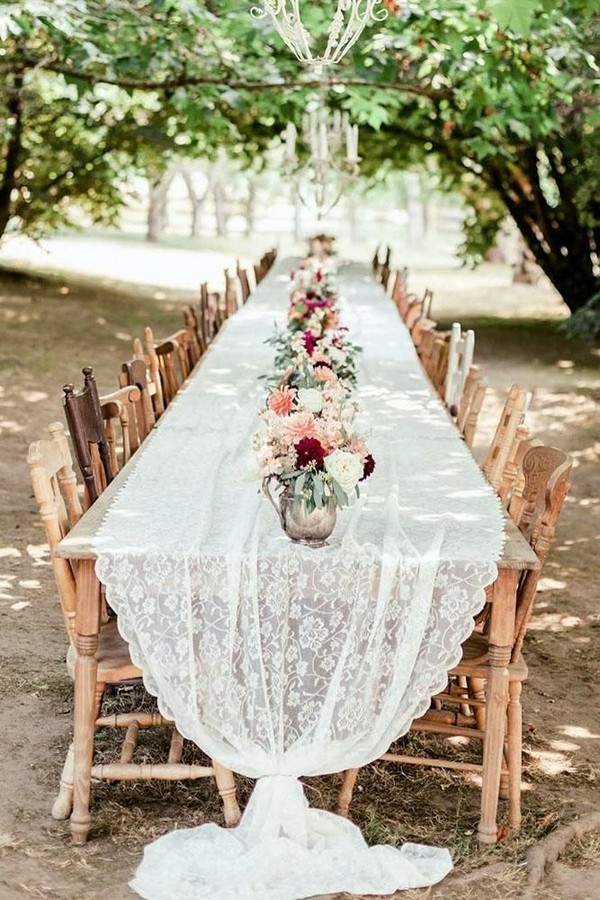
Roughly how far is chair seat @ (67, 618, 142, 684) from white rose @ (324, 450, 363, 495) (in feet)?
2.67

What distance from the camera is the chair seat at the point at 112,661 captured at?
379cm

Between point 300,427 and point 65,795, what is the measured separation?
1334 millimetres

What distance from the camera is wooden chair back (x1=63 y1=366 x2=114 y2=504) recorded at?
4508mm

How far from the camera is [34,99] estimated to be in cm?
1395

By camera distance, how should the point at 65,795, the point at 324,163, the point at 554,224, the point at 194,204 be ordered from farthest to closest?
the point at 194,204
the point at 554,224
the point at 324,163
the point at 65,795

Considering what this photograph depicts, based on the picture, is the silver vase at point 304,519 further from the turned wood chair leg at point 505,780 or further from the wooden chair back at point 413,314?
the wooden chair back at point 413,314

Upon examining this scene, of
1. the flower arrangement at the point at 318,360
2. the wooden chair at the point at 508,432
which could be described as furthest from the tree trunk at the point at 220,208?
the wooden chair at the point at 508,432

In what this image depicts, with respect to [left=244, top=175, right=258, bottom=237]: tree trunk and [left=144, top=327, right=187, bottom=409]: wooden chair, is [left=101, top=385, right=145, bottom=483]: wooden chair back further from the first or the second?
[left=244, top=175, right=258, bottom=237]: tree trunk

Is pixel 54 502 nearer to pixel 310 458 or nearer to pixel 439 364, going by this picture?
pixel 310 458

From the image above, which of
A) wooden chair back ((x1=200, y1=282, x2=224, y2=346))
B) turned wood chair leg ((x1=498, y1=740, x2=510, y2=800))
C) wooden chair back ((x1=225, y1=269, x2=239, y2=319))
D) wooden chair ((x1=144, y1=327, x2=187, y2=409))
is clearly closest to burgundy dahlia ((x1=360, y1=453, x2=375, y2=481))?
turned wood chair leg ((x1=498, y1=740, x2=510, y2=800))

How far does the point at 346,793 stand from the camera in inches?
152

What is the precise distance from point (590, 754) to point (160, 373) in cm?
308

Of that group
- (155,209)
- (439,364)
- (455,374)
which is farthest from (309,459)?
(155,209)

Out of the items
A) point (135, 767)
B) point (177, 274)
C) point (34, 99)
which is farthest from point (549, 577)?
point (177, 274)
